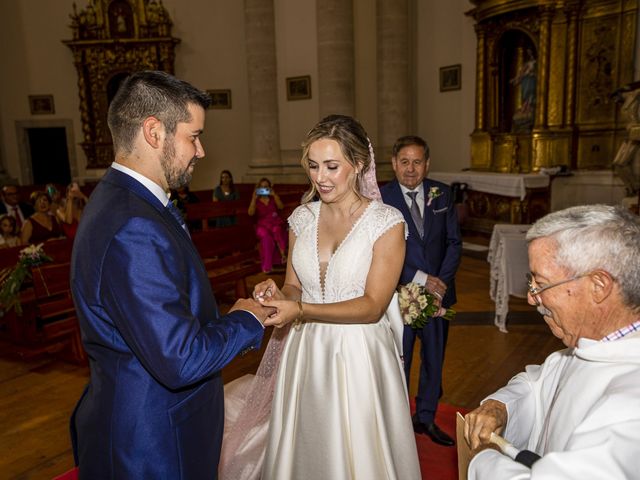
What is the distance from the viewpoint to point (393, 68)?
12.2m

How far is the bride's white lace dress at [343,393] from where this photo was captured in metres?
2.27

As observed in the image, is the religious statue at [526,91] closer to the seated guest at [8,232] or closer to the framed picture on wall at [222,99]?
the framed picture on wall at [222,99]

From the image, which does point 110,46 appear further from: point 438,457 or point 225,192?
point 438,457

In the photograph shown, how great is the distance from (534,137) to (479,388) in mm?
7487

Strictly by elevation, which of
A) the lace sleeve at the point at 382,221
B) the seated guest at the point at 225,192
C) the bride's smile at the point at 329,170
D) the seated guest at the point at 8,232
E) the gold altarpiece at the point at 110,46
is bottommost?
the seated guest at the point at 8,232

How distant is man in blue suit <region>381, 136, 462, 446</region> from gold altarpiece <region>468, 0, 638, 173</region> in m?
7.49

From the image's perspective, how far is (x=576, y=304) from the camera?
1.38 meters

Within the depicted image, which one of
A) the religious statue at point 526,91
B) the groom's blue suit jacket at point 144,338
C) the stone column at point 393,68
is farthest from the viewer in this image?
the stone column at point 393,68

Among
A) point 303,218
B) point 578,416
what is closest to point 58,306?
point 303,218

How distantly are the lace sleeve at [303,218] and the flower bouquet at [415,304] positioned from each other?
2.26 ft

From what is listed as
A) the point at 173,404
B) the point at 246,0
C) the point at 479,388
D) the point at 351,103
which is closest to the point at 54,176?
the point at 246,0

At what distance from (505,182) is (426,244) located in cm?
688

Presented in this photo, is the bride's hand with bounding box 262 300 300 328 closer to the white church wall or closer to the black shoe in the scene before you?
the black shoe

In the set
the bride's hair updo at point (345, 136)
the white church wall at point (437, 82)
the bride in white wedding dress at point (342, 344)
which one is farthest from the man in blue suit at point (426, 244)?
the white church wall at point (437, 82)
